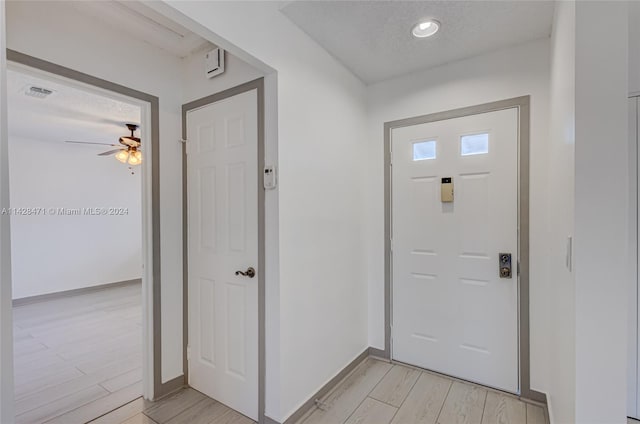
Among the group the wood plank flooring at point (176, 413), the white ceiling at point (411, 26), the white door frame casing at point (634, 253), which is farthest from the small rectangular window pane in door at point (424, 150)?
the wood plank flooring at point (176, 413)

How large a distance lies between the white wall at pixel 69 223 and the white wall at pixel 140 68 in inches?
106

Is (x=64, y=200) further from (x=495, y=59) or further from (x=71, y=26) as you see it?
(x=495, y=59)

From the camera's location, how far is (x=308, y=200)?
209 cm

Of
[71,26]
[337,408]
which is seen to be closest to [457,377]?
[337,408]

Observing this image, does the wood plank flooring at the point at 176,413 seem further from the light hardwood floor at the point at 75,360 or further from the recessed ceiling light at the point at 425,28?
the recessed ceiling light at the point at 425,28

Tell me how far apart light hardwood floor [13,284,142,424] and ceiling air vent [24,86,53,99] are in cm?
254

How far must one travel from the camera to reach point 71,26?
182 centimetres

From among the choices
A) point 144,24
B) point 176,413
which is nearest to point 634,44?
point 144,24

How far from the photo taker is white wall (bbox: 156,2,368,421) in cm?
179

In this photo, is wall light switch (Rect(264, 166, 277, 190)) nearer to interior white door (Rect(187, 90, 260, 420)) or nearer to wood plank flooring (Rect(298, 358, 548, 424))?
interior white door (Rect(187, 90, 260, 420))

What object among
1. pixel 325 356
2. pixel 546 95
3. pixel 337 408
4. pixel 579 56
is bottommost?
pixel 337 408

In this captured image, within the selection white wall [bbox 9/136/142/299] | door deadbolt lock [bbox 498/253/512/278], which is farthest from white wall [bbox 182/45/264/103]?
white wall [bbox 9/136/142/299]

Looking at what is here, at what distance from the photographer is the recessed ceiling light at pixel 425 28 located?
6.29ft

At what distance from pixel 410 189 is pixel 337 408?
1.76 metres
